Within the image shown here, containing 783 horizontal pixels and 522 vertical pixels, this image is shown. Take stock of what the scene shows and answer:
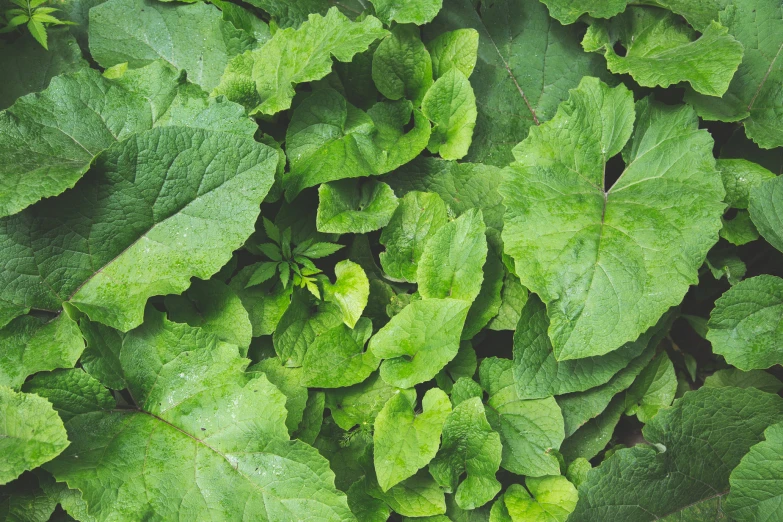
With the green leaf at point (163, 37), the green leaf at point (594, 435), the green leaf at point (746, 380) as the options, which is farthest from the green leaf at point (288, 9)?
the green leaf at point (746, 380)

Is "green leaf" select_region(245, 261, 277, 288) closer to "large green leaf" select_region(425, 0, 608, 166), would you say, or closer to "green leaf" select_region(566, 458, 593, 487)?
"large green leaf" select_region(425, 0, 608, 166)

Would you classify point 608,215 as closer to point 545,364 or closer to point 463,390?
point 545,364

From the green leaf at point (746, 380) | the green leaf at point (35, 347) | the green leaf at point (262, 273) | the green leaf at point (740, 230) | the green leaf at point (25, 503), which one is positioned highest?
the green leaf at point (35, 347)

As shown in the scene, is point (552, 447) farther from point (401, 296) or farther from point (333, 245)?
point (333, 245)

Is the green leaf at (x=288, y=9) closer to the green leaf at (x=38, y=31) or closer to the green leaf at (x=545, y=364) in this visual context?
the green leaf at (x=38, y=31)

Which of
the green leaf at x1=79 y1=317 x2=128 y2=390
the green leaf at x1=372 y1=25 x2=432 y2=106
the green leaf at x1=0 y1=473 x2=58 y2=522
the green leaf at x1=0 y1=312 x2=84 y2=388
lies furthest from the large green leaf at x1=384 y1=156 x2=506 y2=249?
the green leaf at x1=0 y1=473 x2=58 y2=522

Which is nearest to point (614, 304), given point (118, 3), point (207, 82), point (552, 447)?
point (552, 447)
